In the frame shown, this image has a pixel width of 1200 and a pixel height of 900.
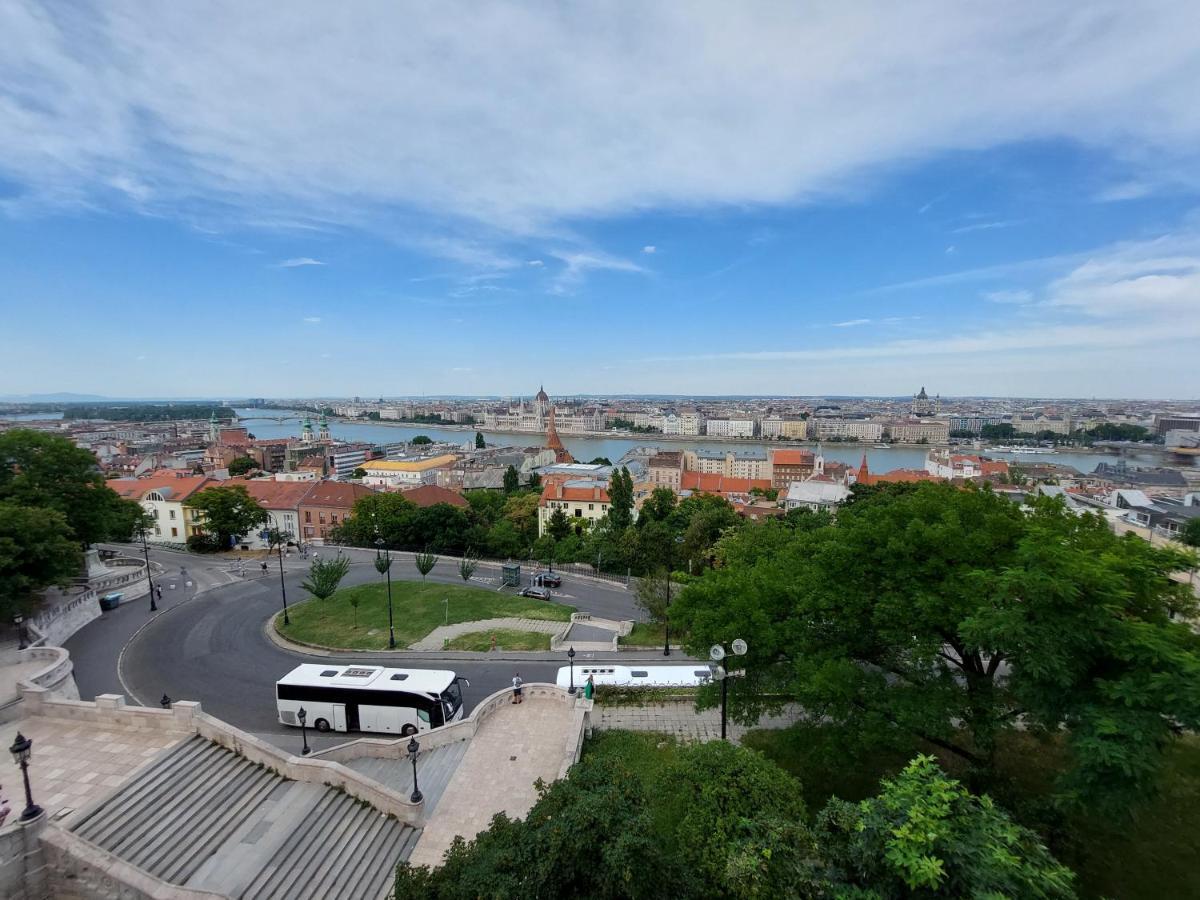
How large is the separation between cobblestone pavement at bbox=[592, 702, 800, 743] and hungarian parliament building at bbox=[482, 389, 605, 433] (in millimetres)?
160475

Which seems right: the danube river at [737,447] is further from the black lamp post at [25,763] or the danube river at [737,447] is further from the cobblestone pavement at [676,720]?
the black lamp post at [25,763]

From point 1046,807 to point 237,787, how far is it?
1380 centimetres

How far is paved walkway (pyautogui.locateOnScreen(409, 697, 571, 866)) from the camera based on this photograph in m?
10.3

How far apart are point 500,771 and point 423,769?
1858 mm

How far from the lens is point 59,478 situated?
25.3 m

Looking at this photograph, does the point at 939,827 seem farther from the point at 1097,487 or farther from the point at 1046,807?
the point at 1097,487

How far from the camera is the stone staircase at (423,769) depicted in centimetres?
1159

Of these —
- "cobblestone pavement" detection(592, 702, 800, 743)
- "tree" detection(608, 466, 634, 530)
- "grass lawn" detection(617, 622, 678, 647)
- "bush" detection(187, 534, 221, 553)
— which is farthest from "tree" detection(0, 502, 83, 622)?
"tree" detection(608, 466, 634, 530)

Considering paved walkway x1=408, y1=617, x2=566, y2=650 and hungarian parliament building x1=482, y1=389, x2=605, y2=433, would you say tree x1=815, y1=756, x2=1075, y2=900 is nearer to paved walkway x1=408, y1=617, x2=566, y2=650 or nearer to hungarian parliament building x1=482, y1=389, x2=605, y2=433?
paved walkway x1=408, y1=617, x2=566, y2=650

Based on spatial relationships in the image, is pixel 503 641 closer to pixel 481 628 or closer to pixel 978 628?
pixel 481 628

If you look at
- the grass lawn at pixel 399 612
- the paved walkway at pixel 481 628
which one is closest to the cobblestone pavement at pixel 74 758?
the grass lawn at pixel 399 612

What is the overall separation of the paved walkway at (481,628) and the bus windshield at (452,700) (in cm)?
592

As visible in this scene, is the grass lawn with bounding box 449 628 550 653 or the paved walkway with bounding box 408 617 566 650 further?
the paved walkway with bounding box 408 617 566 650

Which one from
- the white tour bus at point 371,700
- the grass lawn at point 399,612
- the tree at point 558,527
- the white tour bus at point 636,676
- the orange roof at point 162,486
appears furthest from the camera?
the orange roof at point 162,486
